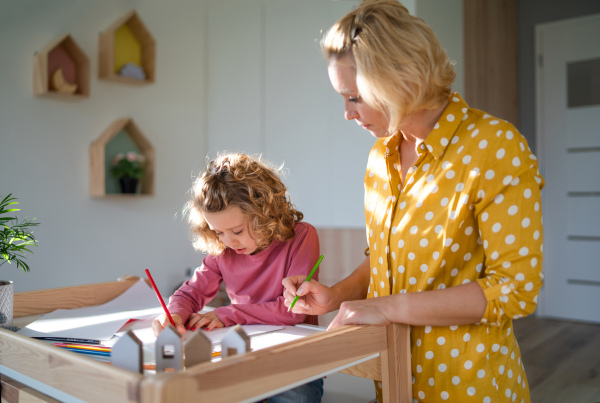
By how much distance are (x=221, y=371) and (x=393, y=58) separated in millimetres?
564

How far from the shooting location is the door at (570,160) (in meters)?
4.07

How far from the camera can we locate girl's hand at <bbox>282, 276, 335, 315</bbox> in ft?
3.56

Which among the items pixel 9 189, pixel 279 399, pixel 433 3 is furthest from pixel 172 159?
pixel 279 399

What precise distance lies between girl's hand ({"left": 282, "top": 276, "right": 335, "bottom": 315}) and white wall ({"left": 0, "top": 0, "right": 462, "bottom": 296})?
1.78 meters

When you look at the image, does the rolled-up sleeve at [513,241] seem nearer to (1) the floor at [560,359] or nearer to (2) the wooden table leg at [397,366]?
(2) the wooden table leg at [397,366]

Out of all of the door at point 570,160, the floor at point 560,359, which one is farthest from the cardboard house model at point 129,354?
the door at point 570,160

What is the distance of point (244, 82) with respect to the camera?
3646 millimetres

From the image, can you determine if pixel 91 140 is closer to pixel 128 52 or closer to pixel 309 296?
pixel 128 52

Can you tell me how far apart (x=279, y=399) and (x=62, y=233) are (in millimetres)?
2345

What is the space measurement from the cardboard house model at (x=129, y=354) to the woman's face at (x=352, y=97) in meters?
0.53

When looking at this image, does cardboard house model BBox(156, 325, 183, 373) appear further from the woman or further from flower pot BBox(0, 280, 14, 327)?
flower pot BBox(0, 280, 14, 327)

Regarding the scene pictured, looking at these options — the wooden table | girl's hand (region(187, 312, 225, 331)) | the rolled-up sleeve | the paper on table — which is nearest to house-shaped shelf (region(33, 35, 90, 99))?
the paper on table

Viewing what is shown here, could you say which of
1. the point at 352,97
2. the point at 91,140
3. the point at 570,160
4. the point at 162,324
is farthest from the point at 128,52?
the point at 570,160

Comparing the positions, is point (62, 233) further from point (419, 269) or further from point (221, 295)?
point (419, 269)
